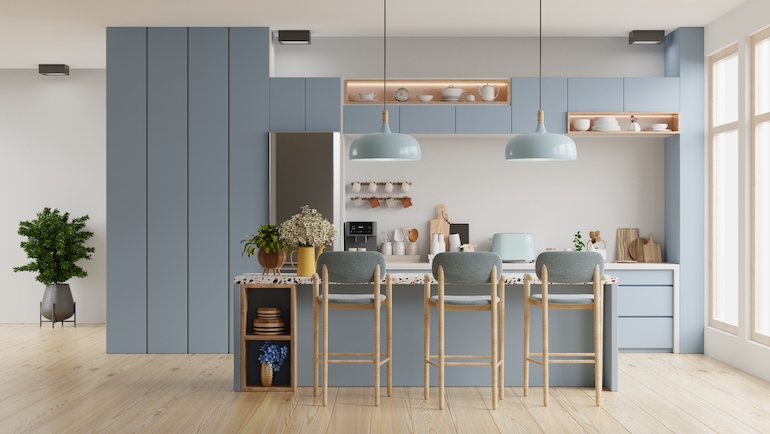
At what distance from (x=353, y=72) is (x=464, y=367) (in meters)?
3.21

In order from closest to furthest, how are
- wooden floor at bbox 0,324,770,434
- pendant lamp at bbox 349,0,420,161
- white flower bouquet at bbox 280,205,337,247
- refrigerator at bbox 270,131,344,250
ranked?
wooden floor at bbox 0,324,770,434
pendant lamp at bbox 349,0,420,161
white flower bouquet at bbox 280,205,337,247
refrigerator at bbox 270,131,344,250

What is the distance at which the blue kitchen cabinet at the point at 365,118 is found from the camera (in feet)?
20.5

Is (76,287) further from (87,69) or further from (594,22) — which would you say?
(594,22)

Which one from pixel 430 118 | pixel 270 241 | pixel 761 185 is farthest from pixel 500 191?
pixel 270 241

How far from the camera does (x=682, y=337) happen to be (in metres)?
6.14

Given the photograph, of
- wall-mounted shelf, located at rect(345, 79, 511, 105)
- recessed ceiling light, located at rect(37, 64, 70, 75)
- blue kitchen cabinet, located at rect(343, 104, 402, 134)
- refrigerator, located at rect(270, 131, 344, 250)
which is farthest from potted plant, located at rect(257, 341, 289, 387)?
recessed ceiling light, located at rect(37, 64, 70, 75)

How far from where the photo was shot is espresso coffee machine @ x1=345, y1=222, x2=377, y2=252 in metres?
6.55

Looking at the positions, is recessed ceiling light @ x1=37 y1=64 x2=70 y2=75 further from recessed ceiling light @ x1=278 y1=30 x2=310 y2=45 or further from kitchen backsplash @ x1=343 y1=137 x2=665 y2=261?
kitchen backsplash @ x1=343 y1=137 x2=665 y2=261

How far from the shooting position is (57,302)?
7453 mm

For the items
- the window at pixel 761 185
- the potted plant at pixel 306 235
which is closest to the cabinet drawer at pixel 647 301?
the window at pixel 761 185

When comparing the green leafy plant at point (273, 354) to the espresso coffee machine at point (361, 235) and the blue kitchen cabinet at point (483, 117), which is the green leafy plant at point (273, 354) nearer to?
the espresso coffee machine at point (361, 235)

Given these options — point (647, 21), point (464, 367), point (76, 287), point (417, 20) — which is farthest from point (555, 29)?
point (76, 287)

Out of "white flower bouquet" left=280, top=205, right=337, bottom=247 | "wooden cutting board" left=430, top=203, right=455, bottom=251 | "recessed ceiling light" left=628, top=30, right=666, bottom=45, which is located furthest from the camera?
"wooden cutting board" left=430, top=203, right=455, bottom=251

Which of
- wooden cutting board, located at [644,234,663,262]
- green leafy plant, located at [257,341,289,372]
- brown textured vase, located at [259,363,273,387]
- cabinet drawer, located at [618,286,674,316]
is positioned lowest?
brown textured vase, located at [259,363,273,387]
